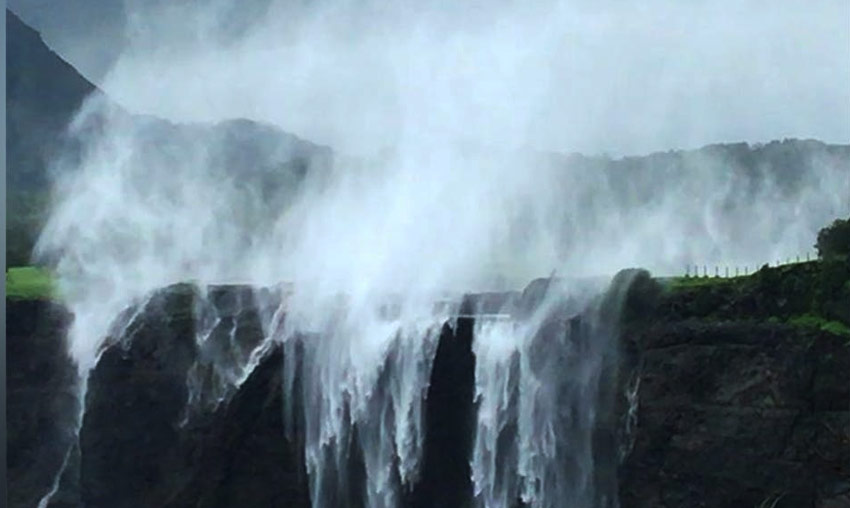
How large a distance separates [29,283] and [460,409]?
442 centimetres

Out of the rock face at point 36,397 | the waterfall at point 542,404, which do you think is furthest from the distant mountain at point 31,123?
the waterfall at point 542,404

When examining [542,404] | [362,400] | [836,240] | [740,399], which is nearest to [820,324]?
[836,240]

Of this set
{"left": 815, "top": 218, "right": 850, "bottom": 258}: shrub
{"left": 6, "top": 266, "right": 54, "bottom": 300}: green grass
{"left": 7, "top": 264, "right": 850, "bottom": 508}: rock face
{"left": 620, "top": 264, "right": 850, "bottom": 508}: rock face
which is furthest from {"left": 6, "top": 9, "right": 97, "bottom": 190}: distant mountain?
{"left": 815, "top": 218, "right": 850, "bottom": 258}: shrub

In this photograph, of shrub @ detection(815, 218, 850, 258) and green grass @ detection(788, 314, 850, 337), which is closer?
green grass @ detection(788, 314, 850, 337)

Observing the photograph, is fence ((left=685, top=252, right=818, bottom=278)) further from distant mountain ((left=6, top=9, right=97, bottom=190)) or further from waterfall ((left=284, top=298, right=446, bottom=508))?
distant mountain ((left=6, top=9, right=97, bottom=190))

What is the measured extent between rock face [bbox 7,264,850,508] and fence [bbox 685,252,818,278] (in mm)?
201

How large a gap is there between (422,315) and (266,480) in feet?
6.59

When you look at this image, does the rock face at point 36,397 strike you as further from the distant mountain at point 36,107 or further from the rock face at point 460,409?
the distant mountain at point 36,107

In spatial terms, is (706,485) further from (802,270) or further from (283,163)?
(283,163)

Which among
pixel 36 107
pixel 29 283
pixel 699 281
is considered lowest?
pixel 699 281

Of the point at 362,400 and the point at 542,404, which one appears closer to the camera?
the point at 542,404

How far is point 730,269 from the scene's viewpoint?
9.88 meters

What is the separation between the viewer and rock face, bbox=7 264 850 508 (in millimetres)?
9070

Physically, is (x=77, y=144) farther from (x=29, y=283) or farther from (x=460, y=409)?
(x=460, y=409)
